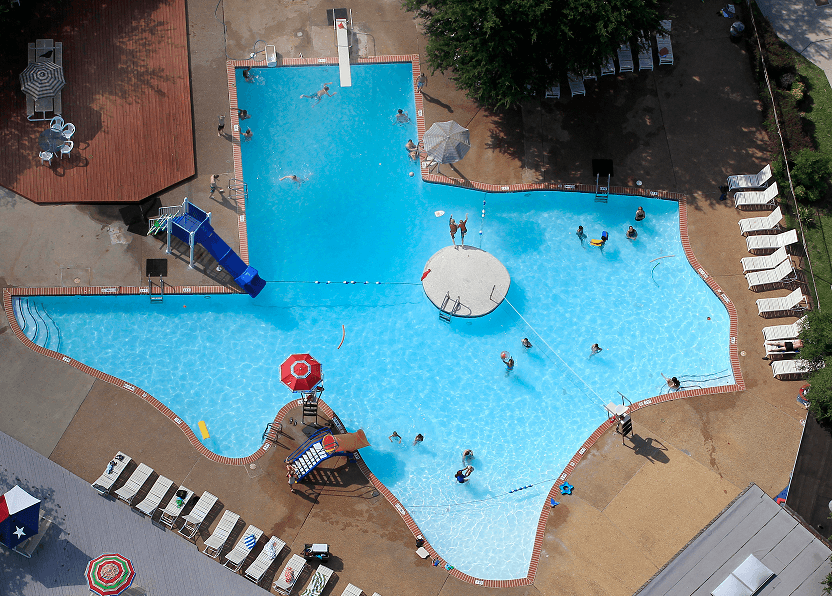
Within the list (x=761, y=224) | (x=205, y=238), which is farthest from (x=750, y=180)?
(x=205, y=238)

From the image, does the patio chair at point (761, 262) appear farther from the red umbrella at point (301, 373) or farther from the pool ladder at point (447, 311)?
the red umbrella at point (301, 373)

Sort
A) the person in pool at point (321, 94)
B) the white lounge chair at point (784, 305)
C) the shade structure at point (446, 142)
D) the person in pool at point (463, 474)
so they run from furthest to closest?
the person in pool at point (321, 94) → the shade structure at point (446, 142) → the white lounge chair at point (784, 305) → the person in pool at point (463, 474)

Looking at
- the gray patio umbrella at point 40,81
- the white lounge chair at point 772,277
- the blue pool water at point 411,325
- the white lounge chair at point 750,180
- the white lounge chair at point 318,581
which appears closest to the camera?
the white lounge chair at point 318,581

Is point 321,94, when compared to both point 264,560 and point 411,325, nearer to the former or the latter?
point 411,325

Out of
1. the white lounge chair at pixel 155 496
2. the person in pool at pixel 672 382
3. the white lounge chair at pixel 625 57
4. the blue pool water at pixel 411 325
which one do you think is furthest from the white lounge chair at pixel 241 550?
the white lounge chair at pixel 625 57

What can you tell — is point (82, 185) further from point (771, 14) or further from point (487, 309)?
point (771, 14)

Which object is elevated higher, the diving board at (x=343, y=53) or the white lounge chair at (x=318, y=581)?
the diving board at (x=343, y=53)

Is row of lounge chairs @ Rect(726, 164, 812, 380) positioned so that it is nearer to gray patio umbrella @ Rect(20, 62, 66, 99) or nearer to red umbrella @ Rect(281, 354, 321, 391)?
→ red umbrella @ Rect(281, 354, 321, 391)
